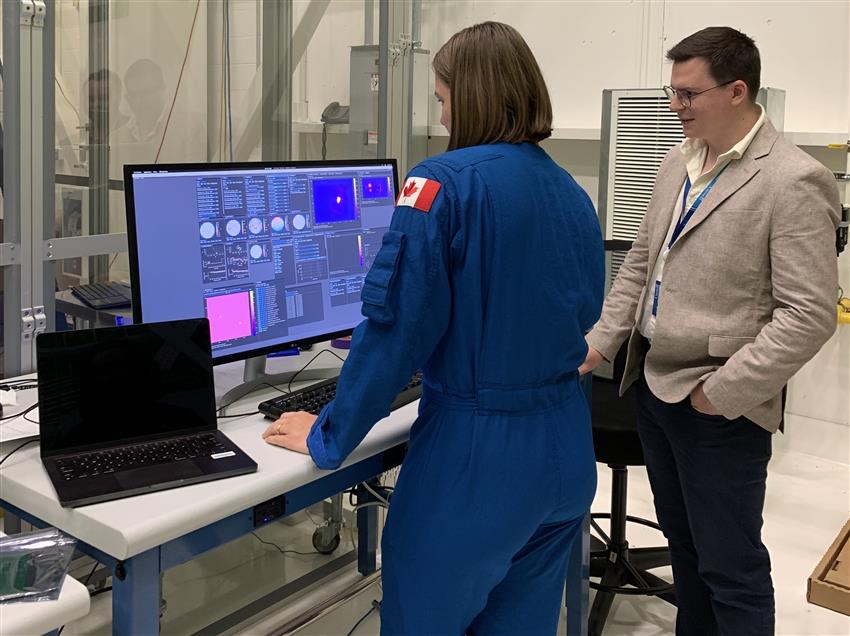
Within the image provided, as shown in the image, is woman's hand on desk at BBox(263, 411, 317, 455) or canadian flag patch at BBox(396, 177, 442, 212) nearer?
canadian flag patch at BBox(396, 177, 442, 212)

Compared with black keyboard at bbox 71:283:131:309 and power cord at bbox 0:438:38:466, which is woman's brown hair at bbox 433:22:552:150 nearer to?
power cord at bbox 0:438:38:466

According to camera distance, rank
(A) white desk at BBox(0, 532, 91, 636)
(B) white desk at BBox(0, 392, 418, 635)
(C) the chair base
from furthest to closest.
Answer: (C) the chair base < (B) white desk at BBox(0, 392, 418, 635) < (A) white desk at BBox(0, 532, 91, 636)

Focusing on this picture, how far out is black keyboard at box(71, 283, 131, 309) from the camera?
227 cm

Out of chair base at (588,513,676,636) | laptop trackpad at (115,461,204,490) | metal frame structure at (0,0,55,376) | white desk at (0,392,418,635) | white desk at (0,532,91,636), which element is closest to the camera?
white desk at (0,532,91,636)

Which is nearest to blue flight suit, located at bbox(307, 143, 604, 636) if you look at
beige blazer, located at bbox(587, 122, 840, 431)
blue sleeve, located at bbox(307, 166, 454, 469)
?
blue sleeve, located at bbox(307, 166, 454, 469)

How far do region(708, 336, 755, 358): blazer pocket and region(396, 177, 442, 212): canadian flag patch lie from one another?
2.26 ft

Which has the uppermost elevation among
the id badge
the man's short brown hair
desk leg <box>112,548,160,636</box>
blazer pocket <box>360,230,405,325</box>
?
the man's short brown hair

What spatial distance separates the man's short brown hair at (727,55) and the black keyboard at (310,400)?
0.84m

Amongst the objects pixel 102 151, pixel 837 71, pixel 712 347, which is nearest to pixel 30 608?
pixel 712 347

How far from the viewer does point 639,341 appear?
77.3 inches

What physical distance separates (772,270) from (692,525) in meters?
0.55

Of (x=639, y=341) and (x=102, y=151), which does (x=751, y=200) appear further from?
(x=102, y=151)

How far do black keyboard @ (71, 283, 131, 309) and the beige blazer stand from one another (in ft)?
4.34

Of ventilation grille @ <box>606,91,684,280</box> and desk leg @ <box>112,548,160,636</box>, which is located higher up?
ventilation grille @ <box>606,91,684,280</box>
